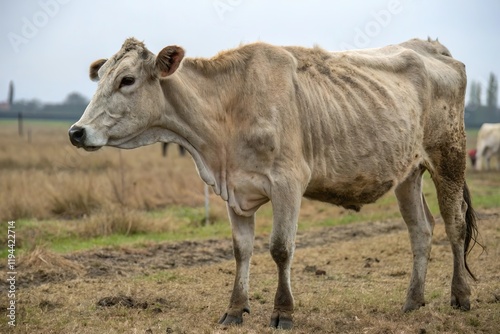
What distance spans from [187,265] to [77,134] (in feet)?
14.2

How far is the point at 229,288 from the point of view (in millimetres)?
8492

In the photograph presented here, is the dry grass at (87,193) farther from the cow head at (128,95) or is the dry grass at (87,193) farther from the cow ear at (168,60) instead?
the cow ear at (168,60)

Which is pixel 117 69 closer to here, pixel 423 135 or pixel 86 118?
pixel 86 118

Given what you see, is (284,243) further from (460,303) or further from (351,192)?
(460,303)

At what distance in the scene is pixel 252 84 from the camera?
6723mm

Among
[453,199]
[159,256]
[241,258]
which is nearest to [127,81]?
[241,258]

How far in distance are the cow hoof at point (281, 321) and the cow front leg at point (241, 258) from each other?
1.25 ft

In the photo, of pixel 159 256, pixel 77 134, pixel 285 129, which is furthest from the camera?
pixel 159 256

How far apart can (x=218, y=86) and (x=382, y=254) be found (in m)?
4.94

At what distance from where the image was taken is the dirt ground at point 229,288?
6645 mm

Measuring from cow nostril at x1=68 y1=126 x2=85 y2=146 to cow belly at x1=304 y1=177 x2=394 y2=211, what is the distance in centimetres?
223

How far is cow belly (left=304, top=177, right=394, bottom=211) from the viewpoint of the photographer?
23.3ft

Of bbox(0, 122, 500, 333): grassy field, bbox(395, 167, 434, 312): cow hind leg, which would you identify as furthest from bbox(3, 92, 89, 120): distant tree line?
bbox(395, 167, 434, 312): cow hind leg

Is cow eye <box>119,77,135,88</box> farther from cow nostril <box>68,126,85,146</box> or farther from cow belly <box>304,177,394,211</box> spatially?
cow belly <box>304,177,394,211</box>
